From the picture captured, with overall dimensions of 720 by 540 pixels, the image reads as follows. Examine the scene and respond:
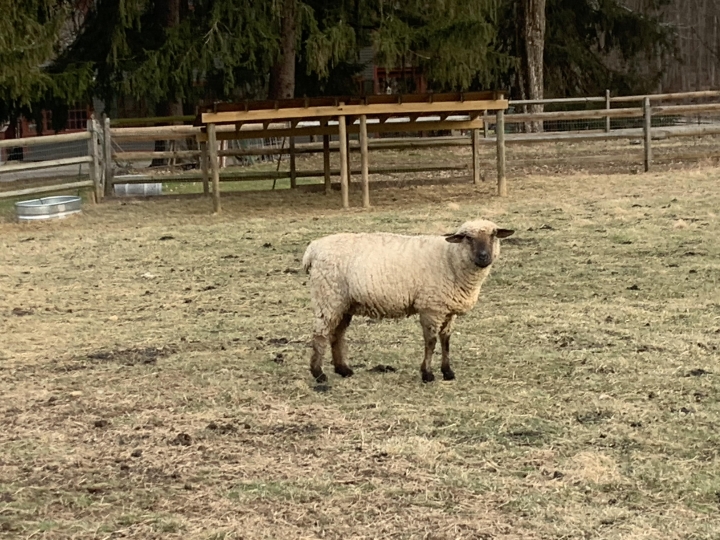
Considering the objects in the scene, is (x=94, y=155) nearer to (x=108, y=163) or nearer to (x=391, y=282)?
(x=108, y=163)

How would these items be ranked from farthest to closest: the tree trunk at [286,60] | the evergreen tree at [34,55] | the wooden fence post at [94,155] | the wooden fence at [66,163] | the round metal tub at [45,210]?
the tree trunk at [286,60] → the evergreen tree at [34,55] → the wooden fence post at [94,155] → the wooden fence at [66,163] → the round metal tub at [45,210]

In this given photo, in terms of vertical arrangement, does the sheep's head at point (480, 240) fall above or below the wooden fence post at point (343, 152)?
below

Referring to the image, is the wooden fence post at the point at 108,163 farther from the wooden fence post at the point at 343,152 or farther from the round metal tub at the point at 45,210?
the wooden fence post at the point at 343,152

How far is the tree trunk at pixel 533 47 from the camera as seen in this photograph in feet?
82.8

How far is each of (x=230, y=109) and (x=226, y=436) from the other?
28.8 ft

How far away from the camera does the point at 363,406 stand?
5.09 meters

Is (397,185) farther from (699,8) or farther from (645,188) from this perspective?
(699,8)

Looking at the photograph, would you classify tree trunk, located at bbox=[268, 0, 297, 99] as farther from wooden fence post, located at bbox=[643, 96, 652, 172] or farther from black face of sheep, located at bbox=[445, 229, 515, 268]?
black face of sheep, located at bbox=[445, 229, 515, 268]

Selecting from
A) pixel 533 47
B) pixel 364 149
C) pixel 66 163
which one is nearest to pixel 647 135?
pixel 364 149

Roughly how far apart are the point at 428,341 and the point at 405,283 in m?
0.35

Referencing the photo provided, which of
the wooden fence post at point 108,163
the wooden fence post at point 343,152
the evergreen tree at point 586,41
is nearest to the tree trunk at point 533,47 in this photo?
the evergreen tree at point 586,41

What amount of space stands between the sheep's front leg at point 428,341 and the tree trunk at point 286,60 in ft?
49.6

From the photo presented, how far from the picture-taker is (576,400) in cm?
506

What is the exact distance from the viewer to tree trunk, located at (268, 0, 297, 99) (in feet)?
64.4
